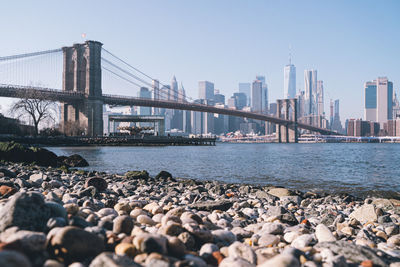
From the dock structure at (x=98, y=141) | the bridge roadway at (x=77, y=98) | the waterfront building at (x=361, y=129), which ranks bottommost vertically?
the dock structure at (x=98, y=141)

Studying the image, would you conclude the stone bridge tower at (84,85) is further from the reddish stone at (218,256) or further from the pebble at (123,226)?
the reddish stone at (218,256)

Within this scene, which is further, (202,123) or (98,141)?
(202,123)

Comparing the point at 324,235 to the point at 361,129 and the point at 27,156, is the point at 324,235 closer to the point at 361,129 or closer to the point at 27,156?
the point at 27,156

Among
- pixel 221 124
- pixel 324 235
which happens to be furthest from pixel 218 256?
pixel 221 124

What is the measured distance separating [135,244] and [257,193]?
5.17m

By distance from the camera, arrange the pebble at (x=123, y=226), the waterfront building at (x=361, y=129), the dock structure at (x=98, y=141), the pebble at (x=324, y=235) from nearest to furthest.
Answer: the pebble at (x=123, y=226)
the pebble at (x=324, y=235)
the dock structure at (x=98, y=141)
the waterfront building at (x=361, y=129)

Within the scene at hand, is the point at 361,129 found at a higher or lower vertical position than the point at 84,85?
lower

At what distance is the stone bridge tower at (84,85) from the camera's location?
48156 mm

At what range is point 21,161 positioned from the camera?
13.6m

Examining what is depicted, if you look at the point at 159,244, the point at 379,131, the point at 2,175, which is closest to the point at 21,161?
the point at 2,175

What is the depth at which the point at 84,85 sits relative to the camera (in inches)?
2037

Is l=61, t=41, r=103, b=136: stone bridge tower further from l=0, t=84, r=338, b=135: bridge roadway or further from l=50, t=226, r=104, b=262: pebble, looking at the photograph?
l=50, t=226, r=104, b=262: pebble

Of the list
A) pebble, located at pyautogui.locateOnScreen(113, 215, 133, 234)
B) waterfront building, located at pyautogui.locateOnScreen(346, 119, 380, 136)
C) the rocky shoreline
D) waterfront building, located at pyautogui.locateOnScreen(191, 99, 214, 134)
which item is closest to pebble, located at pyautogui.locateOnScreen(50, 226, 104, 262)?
the rocky shoreline

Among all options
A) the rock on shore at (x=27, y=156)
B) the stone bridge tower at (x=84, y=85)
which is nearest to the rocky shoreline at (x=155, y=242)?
the rock on shore at (x=27, y=156)
